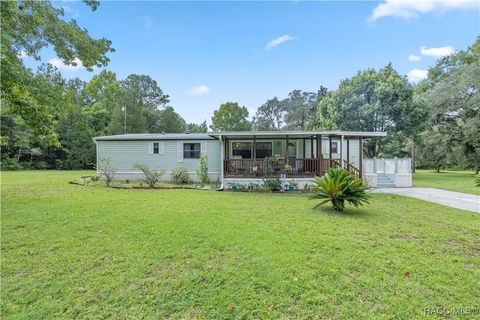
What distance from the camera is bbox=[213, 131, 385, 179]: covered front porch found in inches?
438

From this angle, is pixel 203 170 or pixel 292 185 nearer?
pixel 292 185

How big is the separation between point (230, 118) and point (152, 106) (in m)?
12.2

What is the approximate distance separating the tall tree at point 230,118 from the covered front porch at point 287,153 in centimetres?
2132

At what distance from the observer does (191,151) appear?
1377 cm

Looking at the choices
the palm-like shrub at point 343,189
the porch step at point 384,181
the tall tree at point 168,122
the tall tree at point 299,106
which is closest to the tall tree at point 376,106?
the porch step at point 384,181

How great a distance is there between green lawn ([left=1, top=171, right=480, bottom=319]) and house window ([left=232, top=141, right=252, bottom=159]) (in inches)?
324

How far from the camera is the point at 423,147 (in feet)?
79.4

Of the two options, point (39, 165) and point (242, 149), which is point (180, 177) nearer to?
point (242, 149)

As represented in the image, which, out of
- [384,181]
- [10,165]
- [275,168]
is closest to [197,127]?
[10,165]

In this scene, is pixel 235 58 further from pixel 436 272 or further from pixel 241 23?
pixel 436 272

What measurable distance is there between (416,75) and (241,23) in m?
26.7

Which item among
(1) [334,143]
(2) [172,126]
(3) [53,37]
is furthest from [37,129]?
(2) [172,126]

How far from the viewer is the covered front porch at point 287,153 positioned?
36.5 feet

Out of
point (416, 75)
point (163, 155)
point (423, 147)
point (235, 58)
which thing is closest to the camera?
point (163, 155)
